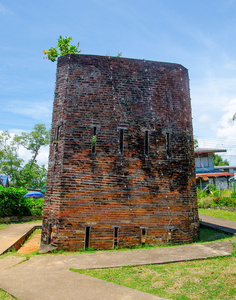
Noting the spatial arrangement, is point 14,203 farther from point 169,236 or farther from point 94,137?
point 169,236

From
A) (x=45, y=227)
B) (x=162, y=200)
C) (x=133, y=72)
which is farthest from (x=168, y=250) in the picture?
(x=133, y=72)

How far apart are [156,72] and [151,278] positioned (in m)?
6.42

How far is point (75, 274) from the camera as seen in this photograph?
4539 millimetres

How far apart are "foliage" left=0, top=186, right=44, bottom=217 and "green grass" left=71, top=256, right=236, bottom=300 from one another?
393 inches

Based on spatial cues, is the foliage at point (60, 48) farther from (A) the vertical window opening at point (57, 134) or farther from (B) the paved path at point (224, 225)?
(B) the paved path at point (224, 225)

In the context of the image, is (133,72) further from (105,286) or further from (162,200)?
(105,286)

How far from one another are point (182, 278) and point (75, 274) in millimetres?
1983

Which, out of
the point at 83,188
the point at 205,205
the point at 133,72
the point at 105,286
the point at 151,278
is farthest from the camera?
the point at 205,205

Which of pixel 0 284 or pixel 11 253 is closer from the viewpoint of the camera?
pixel 0 284

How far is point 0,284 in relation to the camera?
4.14 metres

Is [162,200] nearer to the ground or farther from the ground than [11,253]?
farther from the ground

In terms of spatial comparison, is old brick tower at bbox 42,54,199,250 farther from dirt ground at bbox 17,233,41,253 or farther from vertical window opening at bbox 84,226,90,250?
dirt ground at bbox 17,233,41,253

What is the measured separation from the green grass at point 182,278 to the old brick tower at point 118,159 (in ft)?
6.98

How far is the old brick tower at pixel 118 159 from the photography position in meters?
6.88
